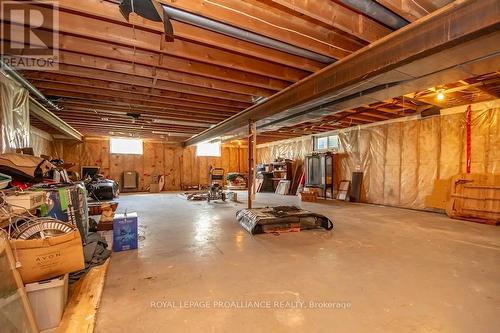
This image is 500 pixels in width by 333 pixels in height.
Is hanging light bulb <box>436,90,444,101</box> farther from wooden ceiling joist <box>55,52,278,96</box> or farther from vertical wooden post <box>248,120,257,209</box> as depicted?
vertical wooden post <box>248,120,257,209</box>

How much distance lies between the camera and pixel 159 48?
8.95ft

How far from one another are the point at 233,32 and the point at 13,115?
2.73m

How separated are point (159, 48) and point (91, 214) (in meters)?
4.34

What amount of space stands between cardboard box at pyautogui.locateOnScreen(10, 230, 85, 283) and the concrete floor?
1.45 ft

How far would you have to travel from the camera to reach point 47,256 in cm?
154

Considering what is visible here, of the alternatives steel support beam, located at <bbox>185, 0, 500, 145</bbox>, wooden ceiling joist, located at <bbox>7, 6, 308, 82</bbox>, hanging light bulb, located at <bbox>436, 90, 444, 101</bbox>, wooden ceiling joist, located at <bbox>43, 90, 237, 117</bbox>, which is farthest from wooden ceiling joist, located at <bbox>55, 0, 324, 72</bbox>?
hanging light bulb, located at <bbox>436, 90, 444, 101</bbox>

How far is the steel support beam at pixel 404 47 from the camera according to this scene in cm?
181

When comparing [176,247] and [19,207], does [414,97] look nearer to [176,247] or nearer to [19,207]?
[176,247]

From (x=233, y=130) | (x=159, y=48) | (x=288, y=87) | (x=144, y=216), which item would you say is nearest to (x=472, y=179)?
(x=288, y=87)

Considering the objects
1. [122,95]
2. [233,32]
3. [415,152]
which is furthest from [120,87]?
[415,152]

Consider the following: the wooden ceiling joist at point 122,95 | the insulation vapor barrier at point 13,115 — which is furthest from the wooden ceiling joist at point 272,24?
the wooden ceiling joist at point 122,95

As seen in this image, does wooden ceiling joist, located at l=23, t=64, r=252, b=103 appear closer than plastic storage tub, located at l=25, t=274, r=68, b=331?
No

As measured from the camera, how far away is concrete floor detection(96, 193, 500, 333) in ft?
5.40

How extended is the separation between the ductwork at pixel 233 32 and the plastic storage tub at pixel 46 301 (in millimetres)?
2221
